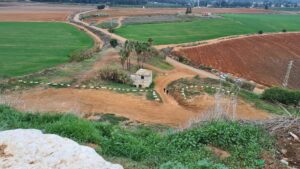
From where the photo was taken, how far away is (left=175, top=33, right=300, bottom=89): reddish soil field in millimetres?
49781

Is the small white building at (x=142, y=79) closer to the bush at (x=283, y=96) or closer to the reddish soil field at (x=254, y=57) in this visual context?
the bush at (x=283, y=96)

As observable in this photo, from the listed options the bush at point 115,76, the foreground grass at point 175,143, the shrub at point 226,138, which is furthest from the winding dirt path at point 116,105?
the shrub at point 226,138

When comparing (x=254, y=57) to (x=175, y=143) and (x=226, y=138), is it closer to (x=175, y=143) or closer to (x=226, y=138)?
(x=226, y=138)

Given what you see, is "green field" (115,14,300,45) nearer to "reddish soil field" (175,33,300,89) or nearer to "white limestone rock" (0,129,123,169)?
"reddish soil field" (175,33,300,89)

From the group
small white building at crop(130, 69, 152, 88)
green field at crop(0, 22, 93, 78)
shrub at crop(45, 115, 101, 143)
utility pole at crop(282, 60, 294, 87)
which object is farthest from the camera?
utility pole at crop(282, 60, 294, 87)

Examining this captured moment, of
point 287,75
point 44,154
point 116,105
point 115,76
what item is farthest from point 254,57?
point 44,154

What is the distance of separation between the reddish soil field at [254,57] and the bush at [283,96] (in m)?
11.4

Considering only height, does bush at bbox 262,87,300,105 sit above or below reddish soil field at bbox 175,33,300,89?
→ above

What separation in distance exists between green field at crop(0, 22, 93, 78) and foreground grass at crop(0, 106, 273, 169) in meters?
24.3

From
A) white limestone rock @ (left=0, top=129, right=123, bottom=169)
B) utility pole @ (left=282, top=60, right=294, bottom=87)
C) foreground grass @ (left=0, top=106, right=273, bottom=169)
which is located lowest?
utility pole @ (left=282, top=60, right=294, bottom=87)

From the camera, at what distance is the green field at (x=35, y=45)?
40.0 m

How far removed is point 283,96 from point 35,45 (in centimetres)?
3241

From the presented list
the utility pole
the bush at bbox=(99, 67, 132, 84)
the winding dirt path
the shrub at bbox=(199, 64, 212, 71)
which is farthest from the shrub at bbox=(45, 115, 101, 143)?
the shrub at bbox=(199, 64, 212, 71)

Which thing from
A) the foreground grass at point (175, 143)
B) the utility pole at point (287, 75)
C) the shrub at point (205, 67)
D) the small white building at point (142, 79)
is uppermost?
the foreground grass at point (175, 143)
